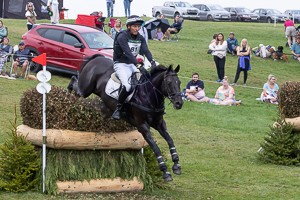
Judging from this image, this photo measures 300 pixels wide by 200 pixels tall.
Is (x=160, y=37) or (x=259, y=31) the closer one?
(x=160, y=37)

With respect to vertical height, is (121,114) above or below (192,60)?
above

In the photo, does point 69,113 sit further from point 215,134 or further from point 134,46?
point 215,134

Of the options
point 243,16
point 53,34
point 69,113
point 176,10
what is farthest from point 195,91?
point 243,16

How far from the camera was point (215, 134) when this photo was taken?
18.8 m

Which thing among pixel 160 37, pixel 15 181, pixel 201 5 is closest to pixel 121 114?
pixel 15 181

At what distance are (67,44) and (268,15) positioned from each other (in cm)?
3965

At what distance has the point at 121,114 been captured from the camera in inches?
460

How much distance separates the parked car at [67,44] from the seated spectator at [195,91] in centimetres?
305

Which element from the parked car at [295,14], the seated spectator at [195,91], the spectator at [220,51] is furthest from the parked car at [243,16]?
the seated spectator at [195,91]

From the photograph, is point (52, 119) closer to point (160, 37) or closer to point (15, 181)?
point (15, 181)

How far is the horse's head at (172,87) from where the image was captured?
11.0 m

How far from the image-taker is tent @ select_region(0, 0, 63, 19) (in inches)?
1769

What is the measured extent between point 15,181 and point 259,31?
37377 millimetres

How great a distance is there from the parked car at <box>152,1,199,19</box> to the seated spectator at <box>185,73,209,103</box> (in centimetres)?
3353
